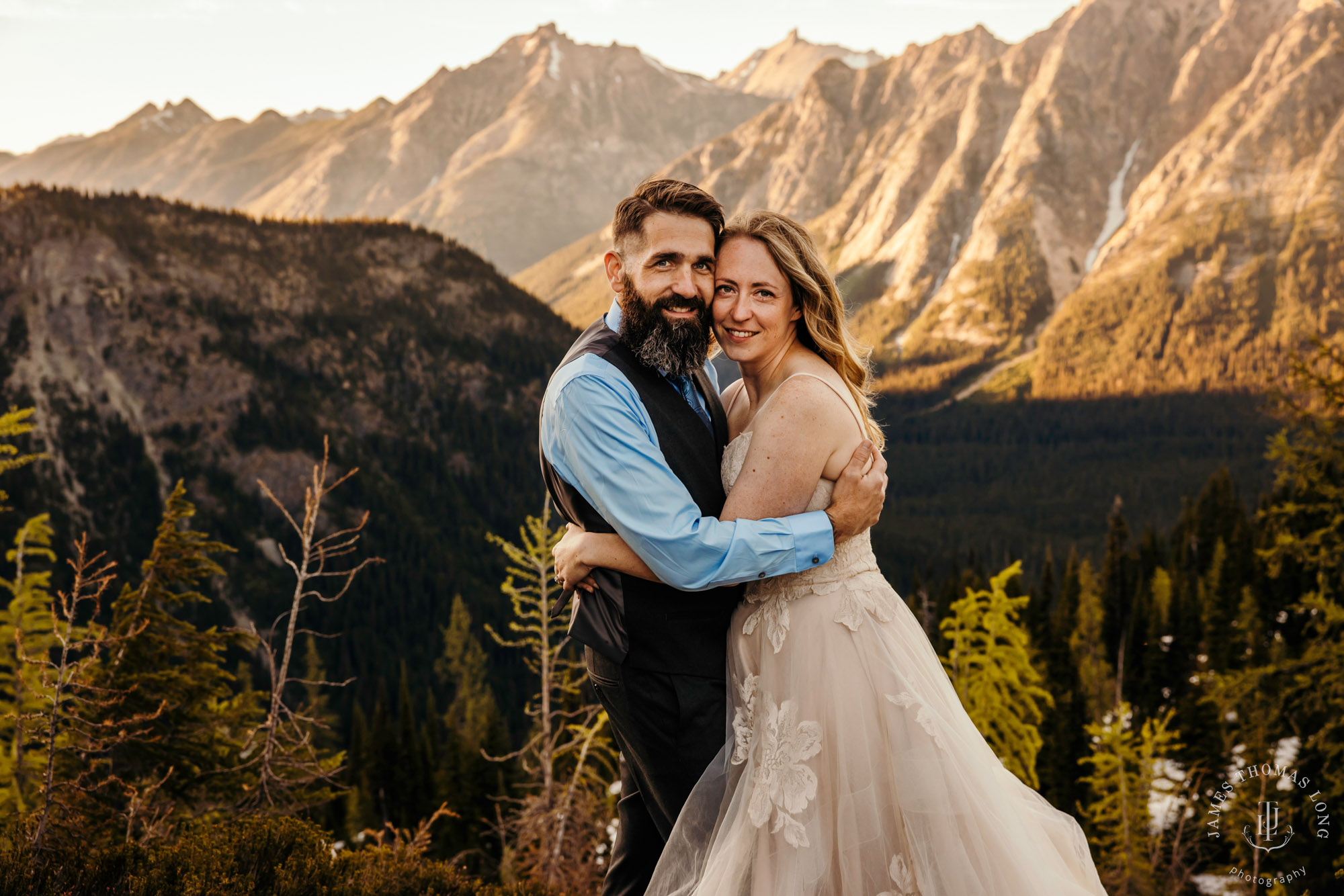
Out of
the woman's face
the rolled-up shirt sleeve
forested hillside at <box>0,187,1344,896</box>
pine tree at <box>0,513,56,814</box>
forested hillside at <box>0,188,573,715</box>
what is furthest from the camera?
forested hillside at <box>0,188,573,715</box>

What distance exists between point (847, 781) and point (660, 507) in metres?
1.45

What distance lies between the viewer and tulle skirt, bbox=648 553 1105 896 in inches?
152

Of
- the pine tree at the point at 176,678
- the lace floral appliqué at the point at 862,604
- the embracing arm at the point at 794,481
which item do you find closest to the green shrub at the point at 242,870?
the embracing arm at the point at 794,481

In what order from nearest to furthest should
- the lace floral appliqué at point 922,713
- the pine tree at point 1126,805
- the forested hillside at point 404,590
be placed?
the lace floral appliqué at point 922,713, the forested hillside at point 404,590, the pine tree at point 1126,805

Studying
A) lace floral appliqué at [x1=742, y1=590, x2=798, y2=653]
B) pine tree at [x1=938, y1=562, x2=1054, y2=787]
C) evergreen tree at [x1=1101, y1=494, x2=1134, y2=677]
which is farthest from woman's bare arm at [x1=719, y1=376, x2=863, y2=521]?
evergreen tree at [x1=1101, y1=494, x2=1134, y2=677]

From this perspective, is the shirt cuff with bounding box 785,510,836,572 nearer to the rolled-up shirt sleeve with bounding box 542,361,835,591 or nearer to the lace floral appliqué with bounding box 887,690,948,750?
the rolled-up shirt sleeve with bounding box 542,361,835,591

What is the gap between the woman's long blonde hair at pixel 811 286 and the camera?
4.41 metres

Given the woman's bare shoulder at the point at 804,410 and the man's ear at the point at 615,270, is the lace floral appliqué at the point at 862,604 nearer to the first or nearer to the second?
the woman's bare shoulder at the point at 804,410

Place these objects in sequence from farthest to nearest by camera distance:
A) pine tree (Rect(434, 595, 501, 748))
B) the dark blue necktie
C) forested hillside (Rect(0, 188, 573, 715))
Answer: forested hillside (Rect(0, 188, 573, 715)) → pine tree (Rect(434, 595, 501, 748)) → the dark blue necktie

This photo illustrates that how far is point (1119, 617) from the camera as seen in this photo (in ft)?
233

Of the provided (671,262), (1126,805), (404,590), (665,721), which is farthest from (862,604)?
(404,590)

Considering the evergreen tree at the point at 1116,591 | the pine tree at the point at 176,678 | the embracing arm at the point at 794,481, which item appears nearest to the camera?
the embracing arm at the point at 794,481

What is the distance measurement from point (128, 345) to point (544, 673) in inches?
6005

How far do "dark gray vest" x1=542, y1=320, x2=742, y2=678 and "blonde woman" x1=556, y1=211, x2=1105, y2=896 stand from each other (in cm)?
11
